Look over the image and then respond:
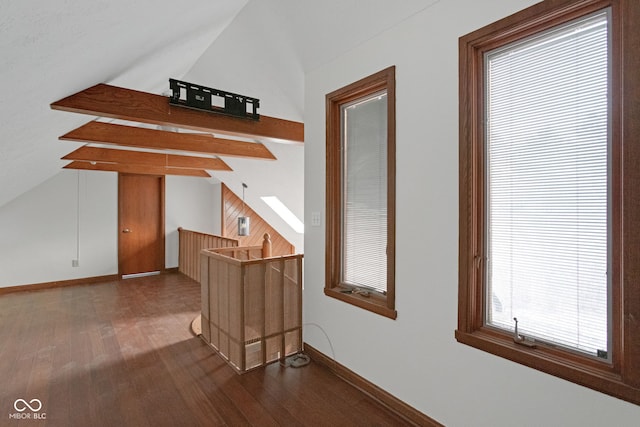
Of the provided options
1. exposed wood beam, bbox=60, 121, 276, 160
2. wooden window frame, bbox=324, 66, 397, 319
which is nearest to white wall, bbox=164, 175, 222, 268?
exposed wood beam, bbox=60, 121, 276, 160

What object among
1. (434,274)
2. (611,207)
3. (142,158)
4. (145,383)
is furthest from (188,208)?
(611,207)

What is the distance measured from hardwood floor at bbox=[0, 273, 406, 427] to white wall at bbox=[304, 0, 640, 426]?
393 millimetres

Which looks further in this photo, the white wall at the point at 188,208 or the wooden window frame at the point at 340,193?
the white wall at the point at 188,208

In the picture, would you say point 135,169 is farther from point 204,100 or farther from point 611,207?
point 611,207

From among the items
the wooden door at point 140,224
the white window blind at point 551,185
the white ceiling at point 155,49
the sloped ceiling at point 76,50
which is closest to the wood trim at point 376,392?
the white window blind at point 551,185

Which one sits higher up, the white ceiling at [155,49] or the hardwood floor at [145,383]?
the white ceiling at [155,49]

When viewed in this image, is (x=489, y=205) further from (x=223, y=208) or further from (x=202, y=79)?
(x=223, y=208)

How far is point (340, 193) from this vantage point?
2.68 metres

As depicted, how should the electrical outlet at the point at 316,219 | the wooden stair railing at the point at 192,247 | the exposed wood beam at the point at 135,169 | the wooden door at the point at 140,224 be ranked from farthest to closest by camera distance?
1. the wooden door at the point at 140,224
2. the wooden stair railing at the point at 192,247
3. the exposed wood beam at the point at 135,169
4. the electrical outlet at the point at 316,219

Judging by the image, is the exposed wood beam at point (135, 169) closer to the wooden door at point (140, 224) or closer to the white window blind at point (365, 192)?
the wooden door at point (140, 224)

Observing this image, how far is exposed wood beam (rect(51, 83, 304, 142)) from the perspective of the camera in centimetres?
227

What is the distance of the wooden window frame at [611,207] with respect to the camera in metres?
1.21

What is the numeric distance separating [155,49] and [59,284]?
536 centimetres

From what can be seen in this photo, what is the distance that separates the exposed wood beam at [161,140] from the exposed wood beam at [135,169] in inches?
91.0
